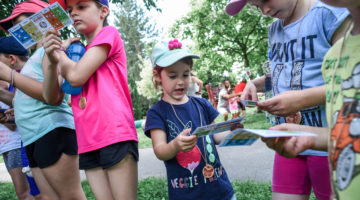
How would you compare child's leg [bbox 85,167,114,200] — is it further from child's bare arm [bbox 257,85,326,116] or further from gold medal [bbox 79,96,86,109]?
child's bare arm [bbox 257,85,326,116]

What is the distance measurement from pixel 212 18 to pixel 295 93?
47.0 feet

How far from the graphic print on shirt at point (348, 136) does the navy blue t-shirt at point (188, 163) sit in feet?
3.39

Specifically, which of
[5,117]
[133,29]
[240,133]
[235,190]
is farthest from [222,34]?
[133,29]

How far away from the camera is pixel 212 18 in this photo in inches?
594

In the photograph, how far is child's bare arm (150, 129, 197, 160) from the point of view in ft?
5.01

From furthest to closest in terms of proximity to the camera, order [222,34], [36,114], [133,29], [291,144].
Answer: [133,29], [222,34], [36,114], [291,144]

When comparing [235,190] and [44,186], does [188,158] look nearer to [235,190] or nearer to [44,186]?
[44,186]

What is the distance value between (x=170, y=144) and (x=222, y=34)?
14551 millimetres

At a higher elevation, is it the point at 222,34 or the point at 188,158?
the point at 222,34

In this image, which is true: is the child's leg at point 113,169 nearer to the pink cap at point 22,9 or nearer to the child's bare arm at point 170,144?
the child's bare arm at point 170,144

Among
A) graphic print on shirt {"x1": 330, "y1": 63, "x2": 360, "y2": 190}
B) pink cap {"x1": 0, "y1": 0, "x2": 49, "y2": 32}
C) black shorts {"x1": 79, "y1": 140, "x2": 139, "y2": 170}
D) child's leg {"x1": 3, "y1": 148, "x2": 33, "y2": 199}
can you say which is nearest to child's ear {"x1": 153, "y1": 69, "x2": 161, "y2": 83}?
black shorts {"x1": 79, "y1": 140, "x2": 139, "y2": 170}

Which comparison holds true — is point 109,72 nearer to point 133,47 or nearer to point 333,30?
point 333,30

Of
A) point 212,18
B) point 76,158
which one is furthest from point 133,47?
point 76,158

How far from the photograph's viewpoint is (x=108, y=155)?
1740mm
